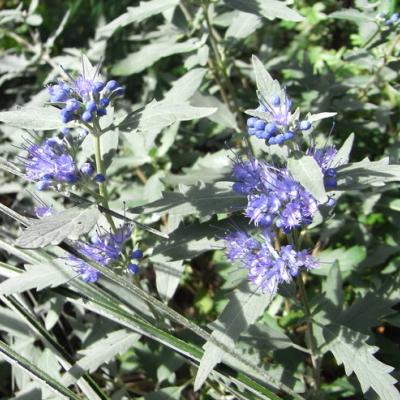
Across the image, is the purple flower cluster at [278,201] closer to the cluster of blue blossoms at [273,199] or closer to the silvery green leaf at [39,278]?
the cluster of blue blossoms at [273,199]

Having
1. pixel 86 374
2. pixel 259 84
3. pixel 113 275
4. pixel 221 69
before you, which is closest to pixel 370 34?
pixel 221 69

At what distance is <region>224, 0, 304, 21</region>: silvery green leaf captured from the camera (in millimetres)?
2412

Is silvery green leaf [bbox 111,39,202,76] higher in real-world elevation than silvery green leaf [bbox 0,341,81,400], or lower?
higher

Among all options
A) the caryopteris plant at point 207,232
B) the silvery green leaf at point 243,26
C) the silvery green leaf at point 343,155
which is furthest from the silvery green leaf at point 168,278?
the silvery green leaf at point 243,26

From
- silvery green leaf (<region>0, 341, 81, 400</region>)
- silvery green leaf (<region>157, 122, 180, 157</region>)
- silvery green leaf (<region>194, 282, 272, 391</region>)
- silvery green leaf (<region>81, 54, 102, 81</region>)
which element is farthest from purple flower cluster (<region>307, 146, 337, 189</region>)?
silvery green leaf (<region>157, 122, 180, 157</region>)

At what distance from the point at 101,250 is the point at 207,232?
1.44 ft

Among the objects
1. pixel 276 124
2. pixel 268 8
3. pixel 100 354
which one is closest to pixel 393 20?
pixel 268 8

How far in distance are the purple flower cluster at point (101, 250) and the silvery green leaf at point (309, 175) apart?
80cm

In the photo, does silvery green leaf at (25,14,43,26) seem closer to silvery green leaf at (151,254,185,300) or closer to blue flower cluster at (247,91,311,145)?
silvery green leaf at (151,254,185,300)

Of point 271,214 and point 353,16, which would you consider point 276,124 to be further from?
point 353,16

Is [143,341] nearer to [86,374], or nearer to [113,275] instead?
[86,374]

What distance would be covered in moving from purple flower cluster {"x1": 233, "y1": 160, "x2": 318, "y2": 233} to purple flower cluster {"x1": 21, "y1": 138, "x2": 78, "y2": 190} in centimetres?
63

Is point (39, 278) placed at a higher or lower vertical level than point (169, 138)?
higher

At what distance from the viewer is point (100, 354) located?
2316 mm
